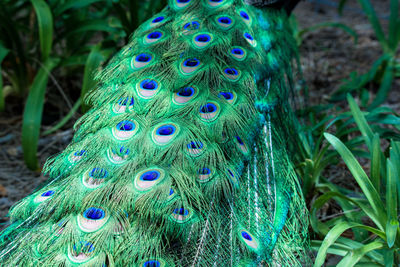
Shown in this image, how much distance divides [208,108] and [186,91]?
5.7 inches

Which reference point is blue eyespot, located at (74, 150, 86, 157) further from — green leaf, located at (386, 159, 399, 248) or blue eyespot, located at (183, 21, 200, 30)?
green leaf, located at (386, 159, 399, 248)

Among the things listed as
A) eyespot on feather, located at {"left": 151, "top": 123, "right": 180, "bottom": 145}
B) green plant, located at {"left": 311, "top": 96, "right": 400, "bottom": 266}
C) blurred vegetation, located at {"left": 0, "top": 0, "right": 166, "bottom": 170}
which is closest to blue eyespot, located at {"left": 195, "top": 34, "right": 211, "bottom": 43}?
eyespot on feather, located at {"left": 151, "top": 123, "right": 180, "bottom": 145}

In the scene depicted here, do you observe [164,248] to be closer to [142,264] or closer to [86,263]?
[142,264]

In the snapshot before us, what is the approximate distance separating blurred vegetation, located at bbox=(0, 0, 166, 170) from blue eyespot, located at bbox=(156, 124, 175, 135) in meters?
0.97

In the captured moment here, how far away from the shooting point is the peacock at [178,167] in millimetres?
1563

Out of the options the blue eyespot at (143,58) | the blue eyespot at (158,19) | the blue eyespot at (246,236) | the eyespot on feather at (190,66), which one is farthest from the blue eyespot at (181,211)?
the blue eyespot at (158,19)

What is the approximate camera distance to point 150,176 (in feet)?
5.51

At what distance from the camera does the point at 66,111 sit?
11.5ft

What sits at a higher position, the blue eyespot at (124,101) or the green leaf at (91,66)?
the blue eyespot at (124,101)

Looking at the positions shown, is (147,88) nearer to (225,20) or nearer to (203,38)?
(203,38)

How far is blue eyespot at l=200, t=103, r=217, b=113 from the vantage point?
1936mm

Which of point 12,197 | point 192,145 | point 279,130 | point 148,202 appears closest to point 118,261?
point 148,202

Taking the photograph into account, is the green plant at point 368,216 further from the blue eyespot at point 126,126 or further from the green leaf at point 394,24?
the green leaf at point 394,24

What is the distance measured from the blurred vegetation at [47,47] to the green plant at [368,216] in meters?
1.52
